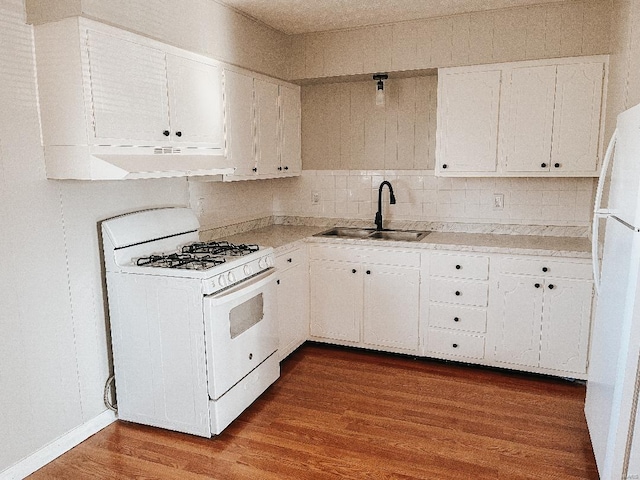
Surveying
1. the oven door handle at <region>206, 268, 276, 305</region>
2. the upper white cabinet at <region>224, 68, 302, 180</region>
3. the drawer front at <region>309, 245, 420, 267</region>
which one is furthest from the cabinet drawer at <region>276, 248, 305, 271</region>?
the upper white cabinet at <region>224, 68, 302, 180</region>

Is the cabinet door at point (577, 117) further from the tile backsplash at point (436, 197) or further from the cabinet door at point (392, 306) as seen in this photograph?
the cabinet door at point (392, 306)

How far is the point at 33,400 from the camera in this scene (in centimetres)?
238

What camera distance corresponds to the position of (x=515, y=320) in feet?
10.9

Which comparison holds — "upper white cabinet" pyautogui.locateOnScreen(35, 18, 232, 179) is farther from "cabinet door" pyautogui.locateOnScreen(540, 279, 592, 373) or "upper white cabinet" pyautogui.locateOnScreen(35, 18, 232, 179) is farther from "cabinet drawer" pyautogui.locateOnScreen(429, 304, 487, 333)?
"cabinet door" pyautogui.locateOnScreen(540, 279, 592, 373)

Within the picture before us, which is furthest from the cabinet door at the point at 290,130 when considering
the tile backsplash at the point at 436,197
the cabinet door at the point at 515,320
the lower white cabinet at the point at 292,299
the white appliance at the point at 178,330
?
the cabinet door at the point at 515,320

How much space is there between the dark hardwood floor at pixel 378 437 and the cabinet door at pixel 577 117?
5.11 ft

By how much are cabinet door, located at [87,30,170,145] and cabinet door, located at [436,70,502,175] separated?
2.03 metres

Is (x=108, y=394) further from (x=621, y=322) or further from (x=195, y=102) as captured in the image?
(x=621, y=322)

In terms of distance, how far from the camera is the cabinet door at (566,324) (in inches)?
124

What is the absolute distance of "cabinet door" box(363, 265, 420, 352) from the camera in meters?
3.59

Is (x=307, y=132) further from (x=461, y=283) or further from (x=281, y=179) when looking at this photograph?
(x=461, y=283)

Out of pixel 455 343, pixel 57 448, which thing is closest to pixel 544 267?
pixel 455 343

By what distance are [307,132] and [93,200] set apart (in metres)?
2.24

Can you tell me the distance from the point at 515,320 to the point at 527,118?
144 cm
